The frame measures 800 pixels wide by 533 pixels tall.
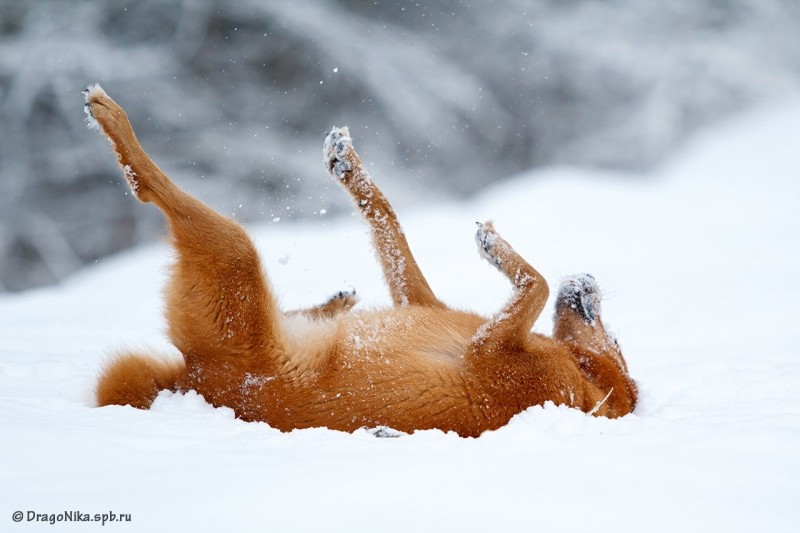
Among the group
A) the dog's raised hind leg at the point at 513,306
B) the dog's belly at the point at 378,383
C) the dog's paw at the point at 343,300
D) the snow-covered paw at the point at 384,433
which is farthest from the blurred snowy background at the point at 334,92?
the snow-covered paw at the point at 384,433

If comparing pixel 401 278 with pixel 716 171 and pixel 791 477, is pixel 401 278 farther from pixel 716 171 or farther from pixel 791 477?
pixel 716 171

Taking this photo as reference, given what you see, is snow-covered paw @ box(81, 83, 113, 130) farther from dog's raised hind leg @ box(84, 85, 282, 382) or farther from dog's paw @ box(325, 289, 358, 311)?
dog's paw @ box(325, 289, 358, 311)

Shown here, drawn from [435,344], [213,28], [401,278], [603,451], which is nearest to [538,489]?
[603,451]

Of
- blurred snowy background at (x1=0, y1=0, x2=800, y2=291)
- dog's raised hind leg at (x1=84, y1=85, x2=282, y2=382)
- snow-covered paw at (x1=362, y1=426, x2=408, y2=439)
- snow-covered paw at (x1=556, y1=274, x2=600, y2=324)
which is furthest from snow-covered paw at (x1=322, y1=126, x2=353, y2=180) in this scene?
blurred snowy background at (x1=0, y1=0, x2=800, y2=291)

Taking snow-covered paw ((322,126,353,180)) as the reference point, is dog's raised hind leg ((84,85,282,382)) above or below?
below

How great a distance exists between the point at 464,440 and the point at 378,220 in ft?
4.98

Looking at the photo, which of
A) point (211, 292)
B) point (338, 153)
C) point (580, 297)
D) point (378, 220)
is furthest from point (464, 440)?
point (338, 153)

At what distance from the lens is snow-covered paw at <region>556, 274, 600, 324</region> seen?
327cm

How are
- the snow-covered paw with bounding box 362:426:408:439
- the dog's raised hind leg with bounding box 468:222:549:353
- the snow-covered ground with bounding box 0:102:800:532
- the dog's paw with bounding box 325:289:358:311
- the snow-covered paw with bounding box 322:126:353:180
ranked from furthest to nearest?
the dog's paw with bounding box 325:289:358:311 → the snow-covered paw with bounding box 322:126:353:180 → the dog's raised hind leg with bounding box 468:222:549:353 → the snow-covered paw with bounding box 362:426:408:439 → the snow-covered ground with bounding box 0:102:800:532

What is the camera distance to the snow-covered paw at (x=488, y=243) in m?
3.14

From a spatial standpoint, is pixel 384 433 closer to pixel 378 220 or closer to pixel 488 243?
pixel 488 243

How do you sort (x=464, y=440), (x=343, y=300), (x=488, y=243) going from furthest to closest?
1. (x=343, y=300)
2. (x=488, y=243)
3. (x=464, y=440)

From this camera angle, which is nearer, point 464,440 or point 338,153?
point 464,440

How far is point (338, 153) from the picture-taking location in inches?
133
